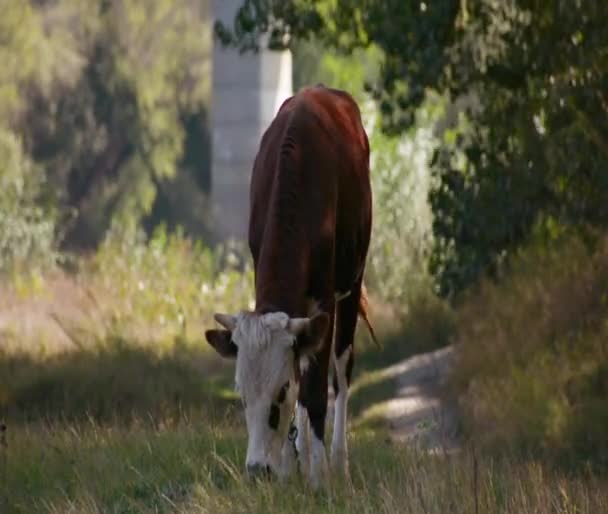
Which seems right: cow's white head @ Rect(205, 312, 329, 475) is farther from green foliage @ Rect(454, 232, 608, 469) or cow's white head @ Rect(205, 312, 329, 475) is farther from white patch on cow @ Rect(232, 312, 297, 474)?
green foliage @ Rect(454, 232, 608, 469)

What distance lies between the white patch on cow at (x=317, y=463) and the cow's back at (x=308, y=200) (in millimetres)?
867

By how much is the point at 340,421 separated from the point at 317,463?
41.7 inches

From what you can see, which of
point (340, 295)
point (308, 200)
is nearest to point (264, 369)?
point (308, 200)

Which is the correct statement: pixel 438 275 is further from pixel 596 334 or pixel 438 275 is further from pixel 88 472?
pixel 88 472

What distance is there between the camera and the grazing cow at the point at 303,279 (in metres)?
9.67

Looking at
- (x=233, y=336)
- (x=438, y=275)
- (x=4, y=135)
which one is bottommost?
(x=4, y=135)

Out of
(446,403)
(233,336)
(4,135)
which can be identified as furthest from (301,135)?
(4,135)

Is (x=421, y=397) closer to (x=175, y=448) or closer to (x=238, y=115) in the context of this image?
(x=175, y=448)

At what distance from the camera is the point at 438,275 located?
2006 centimetres

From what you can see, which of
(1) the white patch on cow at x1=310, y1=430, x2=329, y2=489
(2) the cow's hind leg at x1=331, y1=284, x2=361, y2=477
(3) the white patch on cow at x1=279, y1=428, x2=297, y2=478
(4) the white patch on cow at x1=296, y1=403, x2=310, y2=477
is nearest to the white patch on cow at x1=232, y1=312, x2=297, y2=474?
(3) the white patch on cow at x1=279, y1=428, x2=297, y2=478

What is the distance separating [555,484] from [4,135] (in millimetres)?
35569

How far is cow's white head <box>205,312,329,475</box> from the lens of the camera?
963 cm

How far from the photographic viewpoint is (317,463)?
10539mm

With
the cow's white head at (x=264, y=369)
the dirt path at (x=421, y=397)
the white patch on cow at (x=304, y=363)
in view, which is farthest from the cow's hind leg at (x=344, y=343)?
the dirt path at (x=421, y=397)
